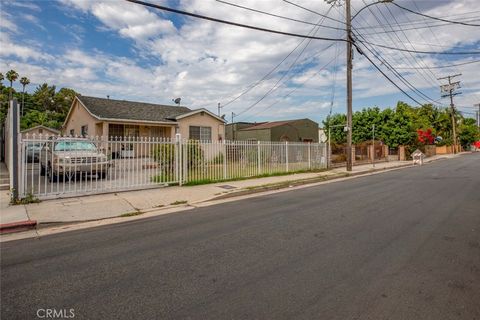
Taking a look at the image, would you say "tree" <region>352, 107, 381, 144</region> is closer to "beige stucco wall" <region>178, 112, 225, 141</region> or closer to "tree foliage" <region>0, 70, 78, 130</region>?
"beige stucco wall" <region>178, 112, 225, 141</region>

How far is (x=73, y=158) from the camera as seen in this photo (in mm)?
9438

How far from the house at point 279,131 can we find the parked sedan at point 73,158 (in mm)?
21263

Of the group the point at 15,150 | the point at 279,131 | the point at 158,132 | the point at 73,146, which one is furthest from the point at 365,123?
the point at 15,150

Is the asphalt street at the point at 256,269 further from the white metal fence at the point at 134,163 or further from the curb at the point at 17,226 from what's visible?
the white metal fence at the point at 134,163

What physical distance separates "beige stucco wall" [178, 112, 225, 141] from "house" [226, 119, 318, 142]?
7332 mm

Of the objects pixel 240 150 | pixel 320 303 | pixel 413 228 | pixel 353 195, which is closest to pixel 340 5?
pixel 240 150

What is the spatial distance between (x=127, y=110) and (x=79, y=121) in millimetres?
4747

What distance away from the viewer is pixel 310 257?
4102mm

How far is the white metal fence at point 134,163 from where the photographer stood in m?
8.83

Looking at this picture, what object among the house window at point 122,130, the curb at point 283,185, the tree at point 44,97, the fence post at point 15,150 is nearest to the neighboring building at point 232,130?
the house window at point 122,130

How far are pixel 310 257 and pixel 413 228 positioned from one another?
2.62m

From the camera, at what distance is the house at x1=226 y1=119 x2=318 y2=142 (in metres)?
30.1

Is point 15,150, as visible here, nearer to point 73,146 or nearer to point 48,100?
point 73,146

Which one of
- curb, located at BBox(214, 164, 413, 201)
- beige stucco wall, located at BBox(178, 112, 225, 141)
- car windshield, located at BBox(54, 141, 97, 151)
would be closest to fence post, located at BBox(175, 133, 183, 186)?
curb, located at BBox(214, 164, 413, 201)
